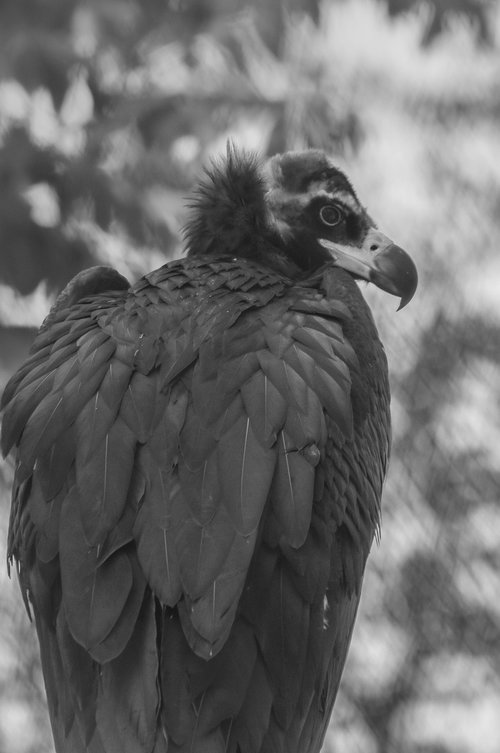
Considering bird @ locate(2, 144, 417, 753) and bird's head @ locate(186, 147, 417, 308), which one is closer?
bird @ locate(2, 144, 417, 753)

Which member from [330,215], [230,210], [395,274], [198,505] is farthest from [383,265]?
[198,505]

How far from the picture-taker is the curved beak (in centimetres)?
400

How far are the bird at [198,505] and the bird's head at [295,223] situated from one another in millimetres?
544

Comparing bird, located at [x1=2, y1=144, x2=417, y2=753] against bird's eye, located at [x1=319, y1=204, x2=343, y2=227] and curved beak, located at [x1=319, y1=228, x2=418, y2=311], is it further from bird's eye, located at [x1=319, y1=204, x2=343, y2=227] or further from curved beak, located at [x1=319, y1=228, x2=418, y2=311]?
bird's eye, located at [x1=319, y1=204, x2=343, y2=227]

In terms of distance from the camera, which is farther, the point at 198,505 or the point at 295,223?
the point at 295,223

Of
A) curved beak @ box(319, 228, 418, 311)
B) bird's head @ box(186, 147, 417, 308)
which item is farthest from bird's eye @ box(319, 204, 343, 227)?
curved beak @ box(319, 228, 418, 311)

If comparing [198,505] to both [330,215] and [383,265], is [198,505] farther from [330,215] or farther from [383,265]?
[330,215]

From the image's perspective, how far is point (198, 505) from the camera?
9.15ft

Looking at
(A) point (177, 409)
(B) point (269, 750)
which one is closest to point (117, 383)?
(A) point (177, 409)

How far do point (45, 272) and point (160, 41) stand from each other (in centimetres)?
142

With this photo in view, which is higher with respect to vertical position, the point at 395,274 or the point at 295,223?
the point at 295,223

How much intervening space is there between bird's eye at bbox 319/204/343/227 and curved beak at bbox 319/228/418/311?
109 mm

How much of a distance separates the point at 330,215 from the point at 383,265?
0.83ft

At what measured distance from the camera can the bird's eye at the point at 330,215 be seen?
4145 millimetres
